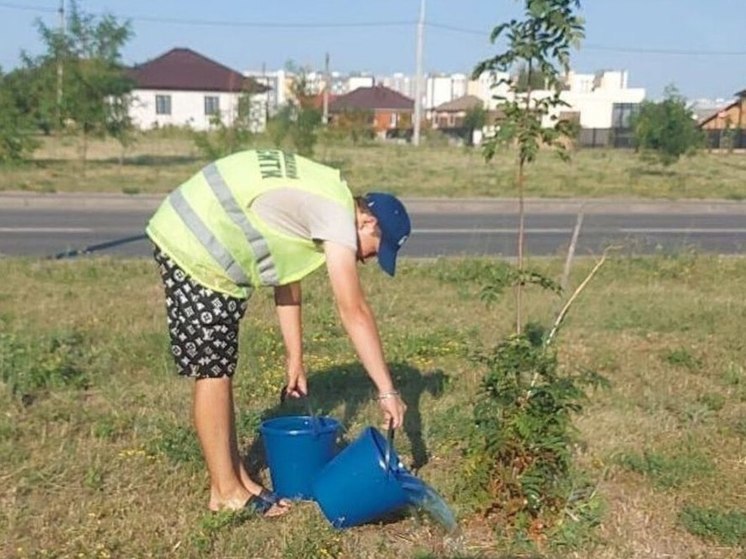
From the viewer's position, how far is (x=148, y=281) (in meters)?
8.32

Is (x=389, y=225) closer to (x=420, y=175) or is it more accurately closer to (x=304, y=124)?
(x=304, y=124)

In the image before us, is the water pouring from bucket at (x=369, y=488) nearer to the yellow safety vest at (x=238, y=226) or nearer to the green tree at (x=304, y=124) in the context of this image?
the yellow safety vest at (x=238, y=226)

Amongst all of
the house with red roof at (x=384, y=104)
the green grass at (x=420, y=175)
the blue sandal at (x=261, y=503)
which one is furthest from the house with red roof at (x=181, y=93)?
the blue sandal at (x=261, y=503)

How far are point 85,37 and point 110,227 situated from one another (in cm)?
1347

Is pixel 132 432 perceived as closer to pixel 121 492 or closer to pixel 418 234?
pixel 121 492

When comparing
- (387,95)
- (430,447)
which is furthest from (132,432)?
(387,95)

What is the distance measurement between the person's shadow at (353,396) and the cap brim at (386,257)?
4.19 ft

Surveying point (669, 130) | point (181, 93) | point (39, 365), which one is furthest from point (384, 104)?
point (39, 365)

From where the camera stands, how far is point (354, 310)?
122 inches

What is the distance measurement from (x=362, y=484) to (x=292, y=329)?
74 cm

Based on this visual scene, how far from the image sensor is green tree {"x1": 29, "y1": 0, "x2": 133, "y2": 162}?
23.8 metres

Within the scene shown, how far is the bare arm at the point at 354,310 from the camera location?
3084mm

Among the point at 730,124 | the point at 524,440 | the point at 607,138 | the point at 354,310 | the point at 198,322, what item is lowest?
the point at 607,138

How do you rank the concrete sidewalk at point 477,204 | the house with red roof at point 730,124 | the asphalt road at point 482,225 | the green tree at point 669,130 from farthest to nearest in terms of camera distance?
the house with red roof at point 730,124
the green tree at point 669,130
the concrete sidewalk at point 477,204
the asphalt road at point 482,225
